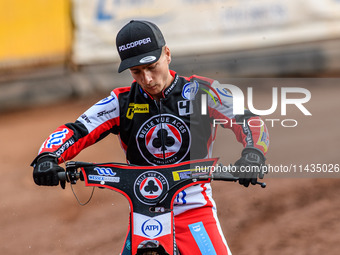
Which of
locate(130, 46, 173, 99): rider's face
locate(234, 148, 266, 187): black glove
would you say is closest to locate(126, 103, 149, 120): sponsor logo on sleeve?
locate(130, 46, 173, 99): rider's face

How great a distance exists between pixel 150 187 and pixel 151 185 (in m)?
0.01

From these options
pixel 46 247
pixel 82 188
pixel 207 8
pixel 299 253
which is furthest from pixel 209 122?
pixel 207 8

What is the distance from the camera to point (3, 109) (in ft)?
42.5

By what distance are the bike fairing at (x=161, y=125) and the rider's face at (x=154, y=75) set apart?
11 centimetres

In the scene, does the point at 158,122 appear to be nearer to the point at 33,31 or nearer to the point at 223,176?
the point at 223,176

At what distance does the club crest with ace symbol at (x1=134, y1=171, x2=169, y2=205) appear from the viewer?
144 inches

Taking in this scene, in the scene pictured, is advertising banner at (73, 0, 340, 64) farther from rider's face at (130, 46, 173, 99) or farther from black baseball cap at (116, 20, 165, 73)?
black baseball cap at (116, 20, 165, 73)

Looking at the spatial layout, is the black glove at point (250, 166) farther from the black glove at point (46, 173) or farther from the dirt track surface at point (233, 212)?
the dirt track surface at point (233, 212)

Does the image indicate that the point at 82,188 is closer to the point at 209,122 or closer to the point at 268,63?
the point at 209,122

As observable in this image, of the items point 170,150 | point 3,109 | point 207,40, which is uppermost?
point 170,150

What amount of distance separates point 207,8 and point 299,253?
21.4 ft

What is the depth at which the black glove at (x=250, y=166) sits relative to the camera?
3529 mm

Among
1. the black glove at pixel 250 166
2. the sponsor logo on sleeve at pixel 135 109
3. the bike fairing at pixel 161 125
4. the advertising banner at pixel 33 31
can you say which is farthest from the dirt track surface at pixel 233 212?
the advertising banner at pixel 33 31

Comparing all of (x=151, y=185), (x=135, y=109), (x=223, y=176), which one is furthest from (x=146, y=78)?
(x=223, y=176)
